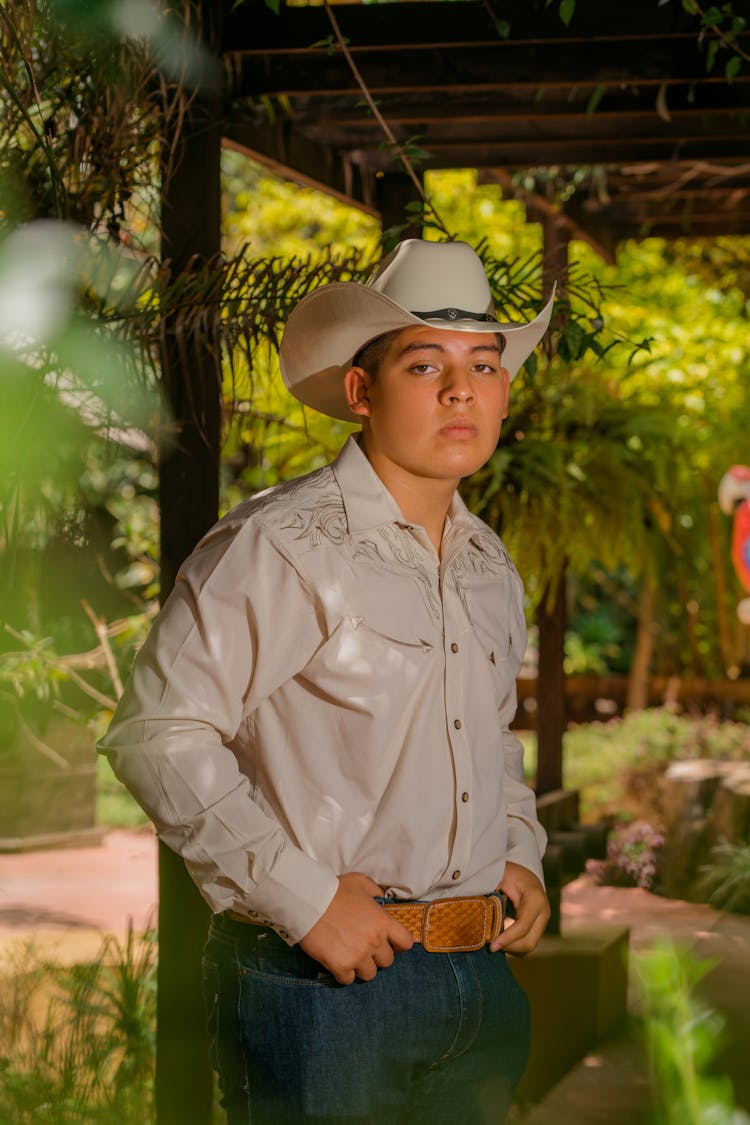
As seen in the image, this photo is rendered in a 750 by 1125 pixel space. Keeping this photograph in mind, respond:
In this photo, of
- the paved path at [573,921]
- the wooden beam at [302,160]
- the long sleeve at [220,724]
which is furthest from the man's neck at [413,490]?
the wooden beam at [302,160]

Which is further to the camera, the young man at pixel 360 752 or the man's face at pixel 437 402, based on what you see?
the man's face at pixel 437 402

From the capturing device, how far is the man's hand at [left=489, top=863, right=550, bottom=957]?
1.94m

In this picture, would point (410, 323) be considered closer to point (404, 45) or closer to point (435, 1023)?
point (435, 1023)

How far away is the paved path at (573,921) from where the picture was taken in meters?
3.31

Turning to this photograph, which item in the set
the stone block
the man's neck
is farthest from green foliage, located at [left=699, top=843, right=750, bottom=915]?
the man's neck

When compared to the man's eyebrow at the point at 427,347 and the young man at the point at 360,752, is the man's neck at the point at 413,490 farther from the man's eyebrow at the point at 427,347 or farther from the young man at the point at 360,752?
the man's eyebrow at the point at 427,347

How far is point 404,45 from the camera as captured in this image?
2.92 m

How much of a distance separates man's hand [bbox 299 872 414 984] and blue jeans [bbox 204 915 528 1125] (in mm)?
52

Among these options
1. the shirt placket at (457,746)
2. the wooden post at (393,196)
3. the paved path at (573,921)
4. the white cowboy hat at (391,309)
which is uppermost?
the wooden post at (393,196)

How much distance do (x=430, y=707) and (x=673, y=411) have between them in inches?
107

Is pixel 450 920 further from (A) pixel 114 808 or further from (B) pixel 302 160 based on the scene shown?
(A) pixel 114 808

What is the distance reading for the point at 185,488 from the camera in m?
3.03

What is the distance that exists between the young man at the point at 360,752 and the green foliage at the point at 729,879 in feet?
12.8

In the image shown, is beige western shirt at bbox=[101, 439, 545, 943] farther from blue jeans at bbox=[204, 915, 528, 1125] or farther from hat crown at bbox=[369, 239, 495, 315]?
hat crown at bbox=[369, 239, 495, 315]
